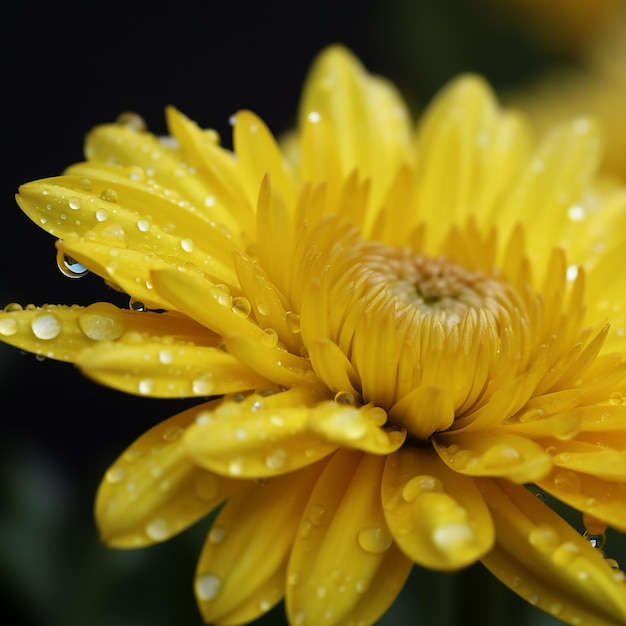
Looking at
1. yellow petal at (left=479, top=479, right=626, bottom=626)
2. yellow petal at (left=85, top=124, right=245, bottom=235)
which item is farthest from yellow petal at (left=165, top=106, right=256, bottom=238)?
Result: yellow petal at (left=479, top=479, right=626, bottom=626)

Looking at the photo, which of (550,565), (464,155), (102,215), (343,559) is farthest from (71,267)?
(464,155)

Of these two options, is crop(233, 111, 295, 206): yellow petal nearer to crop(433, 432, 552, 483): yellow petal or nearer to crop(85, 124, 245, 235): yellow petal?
crop(85, 124, 245, 235): yellow petal

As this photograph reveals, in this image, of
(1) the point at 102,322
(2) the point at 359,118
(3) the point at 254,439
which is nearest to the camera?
(3) the point at 254,439

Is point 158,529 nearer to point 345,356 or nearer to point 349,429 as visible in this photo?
point 349,429

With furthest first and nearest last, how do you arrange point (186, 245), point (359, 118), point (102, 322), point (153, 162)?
point (359, 118) → point (153, 162) → point (186, 245) → point (102, 322)

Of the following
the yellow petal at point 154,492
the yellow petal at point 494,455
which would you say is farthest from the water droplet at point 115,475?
the yellow petal at point 494,455

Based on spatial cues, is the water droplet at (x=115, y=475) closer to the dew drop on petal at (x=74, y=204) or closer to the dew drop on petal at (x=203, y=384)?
the dew drop on petal at (x=203, y=384)

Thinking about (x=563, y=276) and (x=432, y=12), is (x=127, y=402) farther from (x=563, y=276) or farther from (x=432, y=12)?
(x=563, y=276)
